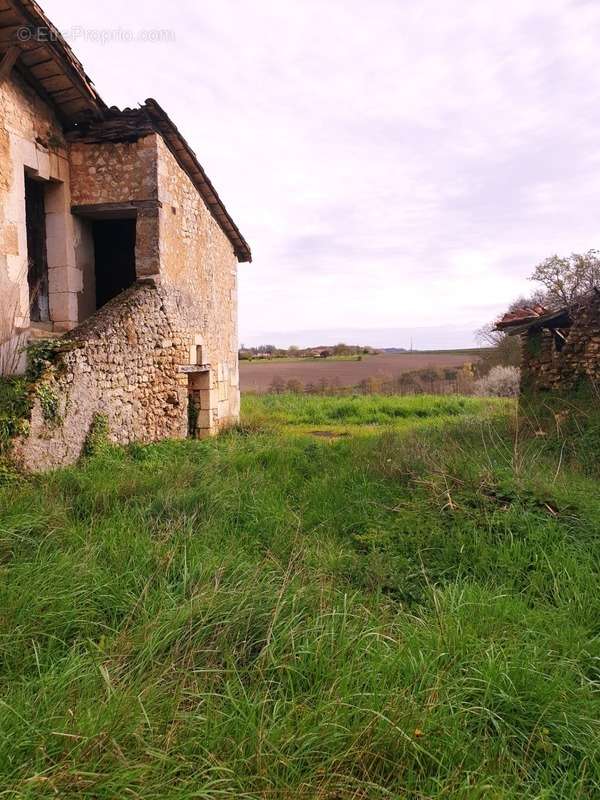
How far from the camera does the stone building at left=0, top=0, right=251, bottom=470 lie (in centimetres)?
626

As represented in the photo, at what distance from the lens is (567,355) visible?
8.04 meters

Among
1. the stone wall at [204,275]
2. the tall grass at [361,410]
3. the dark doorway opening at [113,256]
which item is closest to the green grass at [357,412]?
the tall grass at [361,410]

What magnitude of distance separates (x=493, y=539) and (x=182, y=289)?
6.86 metres

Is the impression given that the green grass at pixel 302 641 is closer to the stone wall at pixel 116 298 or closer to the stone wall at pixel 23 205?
the stone wall at pixel 116 298

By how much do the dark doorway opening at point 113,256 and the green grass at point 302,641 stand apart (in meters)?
6.06

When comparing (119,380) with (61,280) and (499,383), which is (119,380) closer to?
(61,280)

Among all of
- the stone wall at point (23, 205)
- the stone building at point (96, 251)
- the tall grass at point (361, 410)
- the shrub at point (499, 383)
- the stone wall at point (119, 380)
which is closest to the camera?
the stone wall at point (119, 380)

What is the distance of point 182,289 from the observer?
349 inches

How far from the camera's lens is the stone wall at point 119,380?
5.64 m

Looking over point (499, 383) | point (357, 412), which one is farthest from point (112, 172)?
point (499, 383)

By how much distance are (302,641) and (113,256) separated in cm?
924

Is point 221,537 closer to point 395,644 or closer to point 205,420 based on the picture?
point 395,644

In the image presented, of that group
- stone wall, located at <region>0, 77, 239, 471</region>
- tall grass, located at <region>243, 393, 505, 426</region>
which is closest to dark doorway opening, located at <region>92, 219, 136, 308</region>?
stone wall, located at <region>0, 77, 239, 471</region>

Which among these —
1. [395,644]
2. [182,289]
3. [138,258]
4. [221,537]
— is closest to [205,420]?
[182,289]
